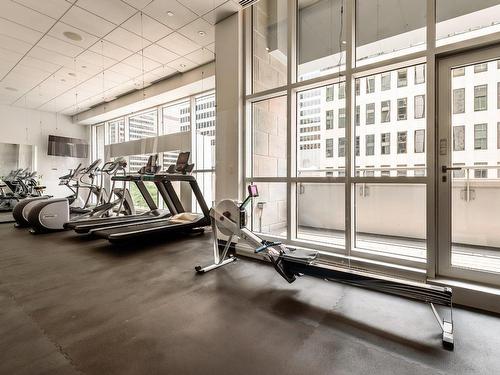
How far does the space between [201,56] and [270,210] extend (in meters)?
4.00

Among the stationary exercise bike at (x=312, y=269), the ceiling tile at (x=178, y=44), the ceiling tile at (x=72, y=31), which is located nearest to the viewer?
the stationary exercise bike at (x=312, y=269)

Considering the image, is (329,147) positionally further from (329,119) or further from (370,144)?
(370,144)

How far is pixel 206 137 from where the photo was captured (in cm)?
686

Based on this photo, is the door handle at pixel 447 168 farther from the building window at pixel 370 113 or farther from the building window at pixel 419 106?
A: the building window at pixel 370 113

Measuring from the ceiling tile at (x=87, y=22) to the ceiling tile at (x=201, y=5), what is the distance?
5.34 feet

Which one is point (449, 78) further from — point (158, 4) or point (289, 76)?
point (158, 4)

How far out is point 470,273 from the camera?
2590mm

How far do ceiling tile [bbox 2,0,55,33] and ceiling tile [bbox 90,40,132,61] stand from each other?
845mm

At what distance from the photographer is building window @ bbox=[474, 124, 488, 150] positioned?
2621 mm

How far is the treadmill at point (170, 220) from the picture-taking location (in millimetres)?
4305

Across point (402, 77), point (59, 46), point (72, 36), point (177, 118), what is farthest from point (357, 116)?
point (59, 46)

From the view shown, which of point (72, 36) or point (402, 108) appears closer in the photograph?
point (402, 108)

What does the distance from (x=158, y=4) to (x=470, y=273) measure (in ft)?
18.4

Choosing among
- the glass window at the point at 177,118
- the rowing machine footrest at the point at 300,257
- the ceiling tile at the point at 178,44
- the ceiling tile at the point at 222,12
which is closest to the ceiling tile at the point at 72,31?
the ceiling tile at the point at 178,44
